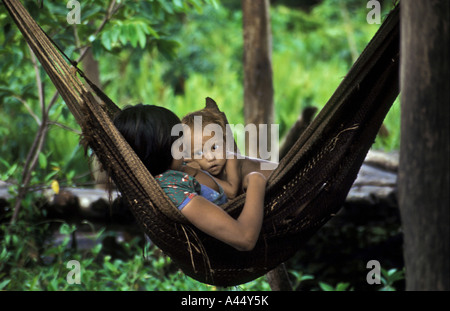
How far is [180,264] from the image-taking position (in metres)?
1.91

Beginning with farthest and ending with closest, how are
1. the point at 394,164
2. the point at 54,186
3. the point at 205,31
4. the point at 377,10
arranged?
the point at 205,31 → the point at 394,164 → the point at 54,186 → the point at 377,10

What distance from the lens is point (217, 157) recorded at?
188 cm

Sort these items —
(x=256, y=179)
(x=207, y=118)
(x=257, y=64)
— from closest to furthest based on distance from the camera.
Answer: (x=256, y=179) < (x=207, y=118) < (x=257, y=64)

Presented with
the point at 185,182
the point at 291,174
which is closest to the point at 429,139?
the point at 291,174

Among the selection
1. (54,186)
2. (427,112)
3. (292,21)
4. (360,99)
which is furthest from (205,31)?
Result: (427,112)

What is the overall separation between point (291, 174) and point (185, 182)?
32 centimetres

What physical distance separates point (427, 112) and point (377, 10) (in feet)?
4.43

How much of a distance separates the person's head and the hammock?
0.16 meters

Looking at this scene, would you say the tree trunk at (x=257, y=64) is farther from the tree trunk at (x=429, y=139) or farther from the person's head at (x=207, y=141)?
the tree trunk at (x=429, y=139)

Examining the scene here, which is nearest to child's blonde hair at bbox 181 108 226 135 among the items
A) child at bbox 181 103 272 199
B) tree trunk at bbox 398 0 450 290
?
child at bbox 181 103 272 199

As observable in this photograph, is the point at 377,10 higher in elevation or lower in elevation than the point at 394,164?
higher

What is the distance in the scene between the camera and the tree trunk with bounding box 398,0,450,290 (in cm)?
133

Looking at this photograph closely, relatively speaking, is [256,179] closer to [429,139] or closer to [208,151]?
[208,151]

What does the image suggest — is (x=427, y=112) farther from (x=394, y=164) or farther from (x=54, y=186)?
(x=394, y=164)
